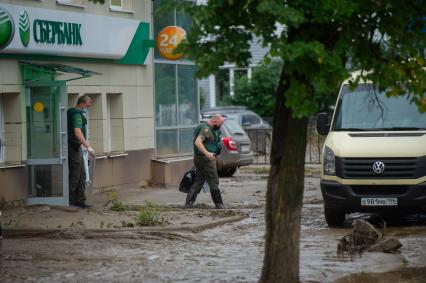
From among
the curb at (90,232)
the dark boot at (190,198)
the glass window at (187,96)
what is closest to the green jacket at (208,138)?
the dark boot at (190,198)

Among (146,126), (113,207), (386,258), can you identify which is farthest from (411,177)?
(146,126)

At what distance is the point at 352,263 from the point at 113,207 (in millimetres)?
6106

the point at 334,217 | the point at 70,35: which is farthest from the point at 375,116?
the point at 70,35

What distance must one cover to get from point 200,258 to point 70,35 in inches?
306

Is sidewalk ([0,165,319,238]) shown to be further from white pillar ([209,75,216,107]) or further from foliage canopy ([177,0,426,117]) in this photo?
white pillar ([209,75,216,107])

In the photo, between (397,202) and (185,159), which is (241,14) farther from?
(185,159)

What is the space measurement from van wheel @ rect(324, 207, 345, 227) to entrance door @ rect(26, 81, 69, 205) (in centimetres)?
462

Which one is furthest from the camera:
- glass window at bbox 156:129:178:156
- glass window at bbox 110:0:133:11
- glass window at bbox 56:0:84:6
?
glass window at bbox 156:129:178:156

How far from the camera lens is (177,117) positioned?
2406 cm

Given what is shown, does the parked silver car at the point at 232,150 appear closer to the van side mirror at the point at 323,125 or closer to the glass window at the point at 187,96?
the glass window at the point at 187,96

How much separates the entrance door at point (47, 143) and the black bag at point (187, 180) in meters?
2.01

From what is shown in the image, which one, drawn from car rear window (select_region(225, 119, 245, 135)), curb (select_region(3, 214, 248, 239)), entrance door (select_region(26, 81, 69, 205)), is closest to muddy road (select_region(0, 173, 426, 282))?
curb (select_region(3, 214, 248, 239))

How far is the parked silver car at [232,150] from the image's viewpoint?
26.5 m

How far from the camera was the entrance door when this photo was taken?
1752 centimetres
